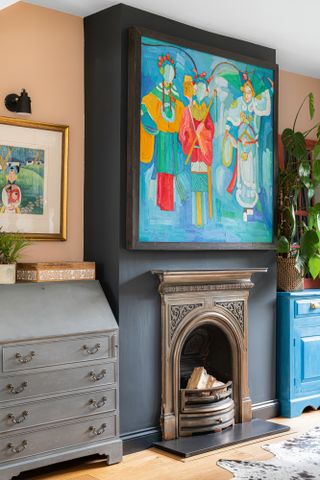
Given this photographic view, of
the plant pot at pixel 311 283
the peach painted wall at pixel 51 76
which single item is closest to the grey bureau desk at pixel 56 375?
the peach painted wall at pixel 51 76

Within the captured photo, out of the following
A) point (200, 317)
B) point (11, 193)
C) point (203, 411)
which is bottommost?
point (203, 411)

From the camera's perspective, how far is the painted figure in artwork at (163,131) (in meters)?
4.39

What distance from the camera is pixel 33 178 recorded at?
4.28 metres

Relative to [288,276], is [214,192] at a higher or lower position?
higher

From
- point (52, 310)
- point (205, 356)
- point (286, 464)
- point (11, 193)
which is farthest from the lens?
point (205, 356)

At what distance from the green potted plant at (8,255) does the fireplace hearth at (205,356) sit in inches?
35.3

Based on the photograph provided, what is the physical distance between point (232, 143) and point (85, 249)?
1.28 meters

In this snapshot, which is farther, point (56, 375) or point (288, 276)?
point (288, 276)

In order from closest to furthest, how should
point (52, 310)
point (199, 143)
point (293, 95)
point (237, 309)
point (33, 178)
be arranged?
point (52, 310), point (33, 178), point (199, 143), point (237, 309), point (293, 95)

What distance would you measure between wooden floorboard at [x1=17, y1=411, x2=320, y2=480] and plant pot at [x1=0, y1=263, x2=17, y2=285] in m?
1.06

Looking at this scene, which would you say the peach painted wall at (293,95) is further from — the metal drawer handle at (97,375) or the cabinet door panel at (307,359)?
the metal drawer handle at (97,375)

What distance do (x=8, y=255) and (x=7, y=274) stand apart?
5.4 inches

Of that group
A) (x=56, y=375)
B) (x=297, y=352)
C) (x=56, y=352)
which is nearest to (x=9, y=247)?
(x=56, y=352)

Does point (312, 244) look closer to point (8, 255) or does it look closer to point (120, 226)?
point (120, 226)
